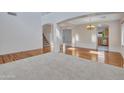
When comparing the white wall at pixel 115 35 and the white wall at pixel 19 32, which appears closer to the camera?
the white wall at pixel 19 32

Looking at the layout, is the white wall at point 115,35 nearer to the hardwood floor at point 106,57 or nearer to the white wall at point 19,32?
the hardwood floor at point 106,57

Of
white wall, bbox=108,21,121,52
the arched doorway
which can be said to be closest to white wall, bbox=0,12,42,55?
the arched doorway

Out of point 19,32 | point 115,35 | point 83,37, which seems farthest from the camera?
point 83,37

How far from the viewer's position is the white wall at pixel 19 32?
4.57 metres

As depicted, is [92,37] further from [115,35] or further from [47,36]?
[47,36]

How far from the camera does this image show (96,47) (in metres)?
Answer: 8.26

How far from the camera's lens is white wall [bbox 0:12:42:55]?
4566mm

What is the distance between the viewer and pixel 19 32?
523 cm

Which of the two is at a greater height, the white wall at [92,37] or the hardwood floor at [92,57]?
the white wall at [92,37]

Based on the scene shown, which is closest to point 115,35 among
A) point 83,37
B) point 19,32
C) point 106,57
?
point 106,57

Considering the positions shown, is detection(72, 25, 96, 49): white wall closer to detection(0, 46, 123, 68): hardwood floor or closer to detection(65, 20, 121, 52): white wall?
detection(65, 20, 121, 52): white wall

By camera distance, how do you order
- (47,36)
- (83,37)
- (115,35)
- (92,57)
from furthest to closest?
1. (83,37)
2. (47,36)
3. (115,35)
4. (92,57)

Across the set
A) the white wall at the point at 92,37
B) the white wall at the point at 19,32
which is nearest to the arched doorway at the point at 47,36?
the white wall at the point at 19,32
